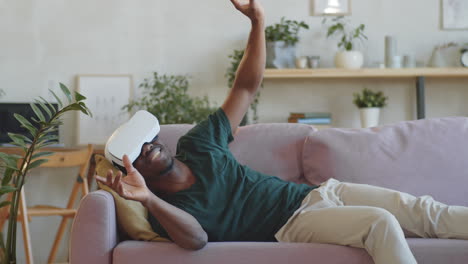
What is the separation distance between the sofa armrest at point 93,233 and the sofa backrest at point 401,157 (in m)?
0.99

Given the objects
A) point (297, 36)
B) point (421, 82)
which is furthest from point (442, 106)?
point (297, 36)

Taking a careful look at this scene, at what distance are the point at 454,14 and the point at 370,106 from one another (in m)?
1.02

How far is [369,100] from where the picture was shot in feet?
15.4

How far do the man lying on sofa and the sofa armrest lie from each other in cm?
17

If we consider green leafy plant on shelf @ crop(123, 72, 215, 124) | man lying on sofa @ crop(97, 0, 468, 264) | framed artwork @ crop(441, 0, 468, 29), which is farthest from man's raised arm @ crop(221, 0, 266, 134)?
framed artwork @ crop(441, 0, 468, 29)

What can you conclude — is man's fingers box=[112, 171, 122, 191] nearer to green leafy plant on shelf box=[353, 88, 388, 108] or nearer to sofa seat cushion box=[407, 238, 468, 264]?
sofa seat cushion box=[407, 238, 468, 264]

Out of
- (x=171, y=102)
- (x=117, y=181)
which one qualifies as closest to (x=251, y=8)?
(x=117, y=181)

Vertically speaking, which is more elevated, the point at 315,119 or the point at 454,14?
the point at 454,14

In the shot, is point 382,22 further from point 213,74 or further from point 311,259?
point 311,259

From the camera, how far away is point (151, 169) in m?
2.34

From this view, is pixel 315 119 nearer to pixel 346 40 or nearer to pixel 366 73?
pixel 366 73

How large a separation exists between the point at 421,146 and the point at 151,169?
1.19 m

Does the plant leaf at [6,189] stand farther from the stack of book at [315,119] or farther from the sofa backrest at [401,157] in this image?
the stack of book at [315,119]

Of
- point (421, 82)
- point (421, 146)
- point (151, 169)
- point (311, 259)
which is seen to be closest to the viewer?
point (311, 259)
